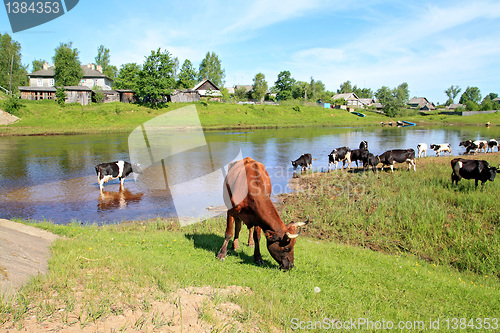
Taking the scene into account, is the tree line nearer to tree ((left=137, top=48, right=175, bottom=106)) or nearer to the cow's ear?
tree ((left=137, top=48, right=175, bottom=106))

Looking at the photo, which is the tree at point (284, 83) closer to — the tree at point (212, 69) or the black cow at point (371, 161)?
the tree at point (212, 69)

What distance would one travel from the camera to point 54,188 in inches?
678

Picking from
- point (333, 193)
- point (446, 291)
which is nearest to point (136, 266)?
point (446, 291)

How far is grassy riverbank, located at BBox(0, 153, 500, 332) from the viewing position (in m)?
4.55

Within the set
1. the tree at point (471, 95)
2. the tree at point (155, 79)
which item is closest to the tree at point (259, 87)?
the tree at point (155, 79)

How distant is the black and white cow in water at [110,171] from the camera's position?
56.1ft

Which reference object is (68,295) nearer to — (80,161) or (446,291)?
(446,291)

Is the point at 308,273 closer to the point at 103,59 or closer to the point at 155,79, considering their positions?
the point at 155,79

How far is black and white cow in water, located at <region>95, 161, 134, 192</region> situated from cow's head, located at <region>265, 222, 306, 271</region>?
520 inches

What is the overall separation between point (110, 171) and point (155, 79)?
55.1 metres

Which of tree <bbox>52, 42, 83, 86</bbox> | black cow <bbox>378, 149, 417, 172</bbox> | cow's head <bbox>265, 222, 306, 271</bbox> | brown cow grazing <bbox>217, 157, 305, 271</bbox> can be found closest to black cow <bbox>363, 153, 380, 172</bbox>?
black cow <bbox>378, 149, 417, 172</bbox>

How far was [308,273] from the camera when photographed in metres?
6.50

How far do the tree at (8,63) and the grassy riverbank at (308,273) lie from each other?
90215 mm

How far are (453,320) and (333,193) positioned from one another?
9.47 meters
